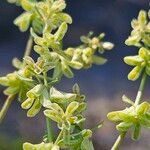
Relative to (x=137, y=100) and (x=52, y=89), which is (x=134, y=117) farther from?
(x=52, y=89)

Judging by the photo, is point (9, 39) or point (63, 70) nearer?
point (63, 70)

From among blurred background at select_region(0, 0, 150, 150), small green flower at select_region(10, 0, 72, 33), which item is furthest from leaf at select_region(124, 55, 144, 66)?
blurred background at select_region(0, 0, 150, 150)

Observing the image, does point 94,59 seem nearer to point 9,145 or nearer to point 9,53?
point 9,145

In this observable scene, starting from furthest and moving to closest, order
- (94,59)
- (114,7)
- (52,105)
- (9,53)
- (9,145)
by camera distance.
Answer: (114,7), (9,53), (9,145), (94,59), (52,105)

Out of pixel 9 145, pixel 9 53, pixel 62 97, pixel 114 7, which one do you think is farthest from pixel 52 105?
pixel 114 7

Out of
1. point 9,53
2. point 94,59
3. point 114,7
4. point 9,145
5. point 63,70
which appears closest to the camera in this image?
point 63,70

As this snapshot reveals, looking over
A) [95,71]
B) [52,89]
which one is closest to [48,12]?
[52,89]

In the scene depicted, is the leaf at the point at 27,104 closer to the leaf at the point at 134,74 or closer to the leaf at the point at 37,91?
the leaf at the point at 37,91
